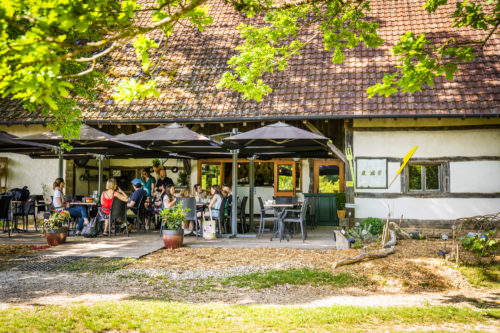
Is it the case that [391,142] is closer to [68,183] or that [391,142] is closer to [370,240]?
[370,240]

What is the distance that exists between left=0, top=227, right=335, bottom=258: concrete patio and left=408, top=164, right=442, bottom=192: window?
250 centimetres

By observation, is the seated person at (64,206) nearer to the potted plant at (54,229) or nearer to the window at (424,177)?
the potted plant at (54,229)

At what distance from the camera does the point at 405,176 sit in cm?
1045

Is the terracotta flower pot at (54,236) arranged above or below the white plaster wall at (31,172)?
below

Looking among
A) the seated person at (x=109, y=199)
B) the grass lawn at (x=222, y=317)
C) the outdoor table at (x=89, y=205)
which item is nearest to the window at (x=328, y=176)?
the seated person at (x=109, y=199)

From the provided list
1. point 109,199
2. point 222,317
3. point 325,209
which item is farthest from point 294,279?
point 325,209

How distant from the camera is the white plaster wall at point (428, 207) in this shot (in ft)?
33.1

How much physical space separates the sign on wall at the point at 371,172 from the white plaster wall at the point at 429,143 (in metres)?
Result: 0.16

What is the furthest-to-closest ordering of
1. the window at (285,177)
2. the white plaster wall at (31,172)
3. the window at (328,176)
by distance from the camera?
1. the window at (285,177)
2. the window at (328,176)
3. the white plaster wall at (31,172)

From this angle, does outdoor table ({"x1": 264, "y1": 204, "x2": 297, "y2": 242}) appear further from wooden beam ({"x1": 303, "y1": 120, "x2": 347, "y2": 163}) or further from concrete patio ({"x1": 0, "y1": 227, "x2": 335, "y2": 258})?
wooden beam ({"x1": 303, "y1": 120, "x2": 347, "y2": 163})

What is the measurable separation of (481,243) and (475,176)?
3.77 m

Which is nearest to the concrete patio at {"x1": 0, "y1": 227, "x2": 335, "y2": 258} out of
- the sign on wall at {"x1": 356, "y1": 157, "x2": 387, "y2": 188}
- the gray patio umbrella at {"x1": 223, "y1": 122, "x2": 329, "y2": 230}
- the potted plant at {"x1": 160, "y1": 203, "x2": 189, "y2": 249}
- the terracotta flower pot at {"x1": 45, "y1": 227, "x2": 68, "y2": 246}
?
the terracotta flower pot at {"x1": 45, "y1": 227, "x2": 68, "y2": 246}

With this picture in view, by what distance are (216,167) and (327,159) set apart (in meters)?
3.68

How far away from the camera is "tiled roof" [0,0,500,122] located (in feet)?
33.7
